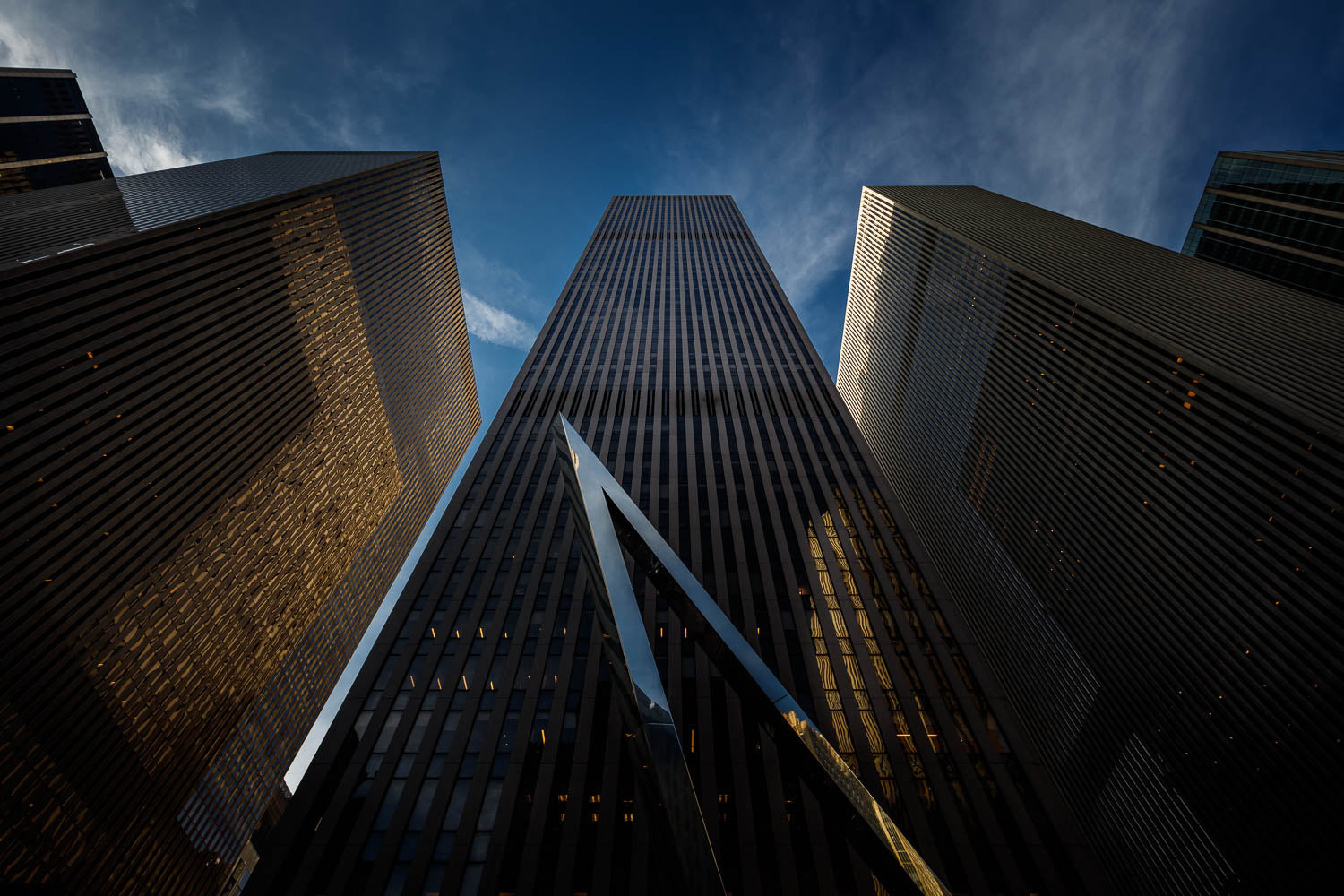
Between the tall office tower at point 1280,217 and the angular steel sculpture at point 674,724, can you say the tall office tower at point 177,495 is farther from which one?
the tall office tower at point 1280,217

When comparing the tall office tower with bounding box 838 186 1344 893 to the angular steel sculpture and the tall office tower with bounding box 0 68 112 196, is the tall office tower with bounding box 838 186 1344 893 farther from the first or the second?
the tall office tower with bounding box 0 68 112 196

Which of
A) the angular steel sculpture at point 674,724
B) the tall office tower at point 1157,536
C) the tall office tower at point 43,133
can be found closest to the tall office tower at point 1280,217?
the tall office tower at point 1157,536

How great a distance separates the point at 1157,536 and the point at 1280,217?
62.2 m

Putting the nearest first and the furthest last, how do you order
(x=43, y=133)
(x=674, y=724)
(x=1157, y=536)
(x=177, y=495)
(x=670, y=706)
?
(x=674, y=724) → (x=670, y=706) → (x=1157, y=536) → (x=177, y=495) → (x=43, y=133)

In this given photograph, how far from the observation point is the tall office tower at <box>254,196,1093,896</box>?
94.7 feet

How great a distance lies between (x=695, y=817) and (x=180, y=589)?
204 ft

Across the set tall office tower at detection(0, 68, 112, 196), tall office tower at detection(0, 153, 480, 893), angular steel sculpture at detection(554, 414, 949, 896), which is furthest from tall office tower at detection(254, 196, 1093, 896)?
tall office tower at detection(0, 68, 112, 196)

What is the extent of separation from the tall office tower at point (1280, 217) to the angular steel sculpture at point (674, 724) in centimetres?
9806

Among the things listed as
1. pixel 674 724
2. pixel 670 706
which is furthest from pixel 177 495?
pixel 674 724

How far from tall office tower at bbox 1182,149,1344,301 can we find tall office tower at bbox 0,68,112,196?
20255 cm

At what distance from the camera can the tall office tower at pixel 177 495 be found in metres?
40.1

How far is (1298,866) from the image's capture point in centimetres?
3656

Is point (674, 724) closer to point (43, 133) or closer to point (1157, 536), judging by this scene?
point (1157, 536)

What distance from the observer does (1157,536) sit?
48531 millimetres
